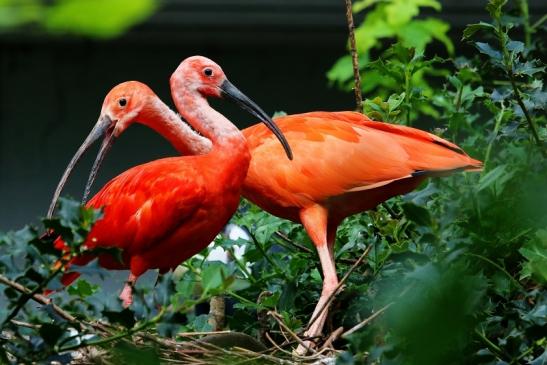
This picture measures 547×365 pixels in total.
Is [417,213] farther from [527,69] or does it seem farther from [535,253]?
[527,69]

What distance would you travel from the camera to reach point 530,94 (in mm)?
2791

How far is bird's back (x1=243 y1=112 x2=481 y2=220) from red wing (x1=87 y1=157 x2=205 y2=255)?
0.28 m

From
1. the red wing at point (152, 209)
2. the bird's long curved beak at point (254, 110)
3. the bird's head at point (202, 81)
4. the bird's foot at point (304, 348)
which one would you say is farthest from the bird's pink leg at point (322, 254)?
the bird's head at point (202, 81)

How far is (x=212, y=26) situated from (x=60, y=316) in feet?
13.6

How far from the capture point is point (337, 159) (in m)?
3.63

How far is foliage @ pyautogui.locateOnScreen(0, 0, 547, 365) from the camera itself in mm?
925

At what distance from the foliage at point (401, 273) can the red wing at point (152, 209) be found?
20 centimetres

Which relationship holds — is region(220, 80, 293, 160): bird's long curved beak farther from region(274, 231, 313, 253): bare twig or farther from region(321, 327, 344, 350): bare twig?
region(321, 327, 344, 350): bare twig

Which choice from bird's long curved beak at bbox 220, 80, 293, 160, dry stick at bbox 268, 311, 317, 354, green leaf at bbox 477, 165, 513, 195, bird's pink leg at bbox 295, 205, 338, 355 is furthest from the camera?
bird's long curved beak at bbox 220, 80, 293, 160

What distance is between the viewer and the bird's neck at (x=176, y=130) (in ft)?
12.7

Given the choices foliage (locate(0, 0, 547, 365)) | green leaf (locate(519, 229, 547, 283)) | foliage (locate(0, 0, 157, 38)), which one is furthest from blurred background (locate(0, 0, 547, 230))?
foliage (locate(0, 0, 157, 38))

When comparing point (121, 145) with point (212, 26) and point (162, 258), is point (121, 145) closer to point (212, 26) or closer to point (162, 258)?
point (212, 26)

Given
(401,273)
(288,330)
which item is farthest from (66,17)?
(288,330)

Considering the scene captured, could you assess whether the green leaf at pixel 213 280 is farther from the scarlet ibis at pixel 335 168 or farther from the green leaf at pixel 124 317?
the scarlet ibis at pixel 335 168
